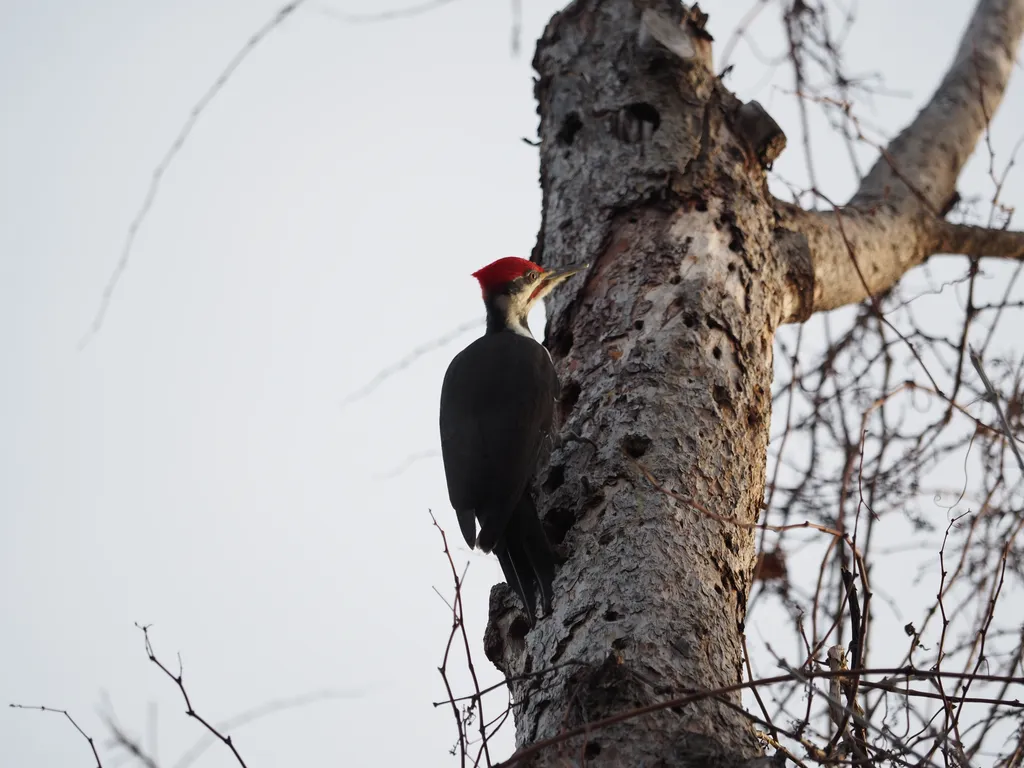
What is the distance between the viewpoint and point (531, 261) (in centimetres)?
352

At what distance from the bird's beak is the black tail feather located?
864mm

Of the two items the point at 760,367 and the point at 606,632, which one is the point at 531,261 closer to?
the point at 760,367

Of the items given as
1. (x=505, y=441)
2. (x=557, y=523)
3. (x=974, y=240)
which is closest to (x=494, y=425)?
(x=505, y=441)

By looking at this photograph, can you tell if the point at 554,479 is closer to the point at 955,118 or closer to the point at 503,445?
the point at 503,445

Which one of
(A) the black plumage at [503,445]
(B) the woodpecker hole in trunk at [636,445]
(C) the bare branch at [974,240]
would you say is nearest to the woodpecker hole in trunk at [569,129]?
(A) the black plumage at [503,445]

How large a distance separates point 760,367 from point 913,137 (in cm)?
196

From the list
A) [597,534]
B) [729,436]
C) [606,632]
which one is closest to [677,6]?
[729,436]

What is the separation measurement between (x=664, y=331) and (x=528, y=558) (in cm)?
77

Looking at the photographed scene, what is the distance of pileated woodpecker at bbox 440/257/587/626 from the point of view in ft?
7.84

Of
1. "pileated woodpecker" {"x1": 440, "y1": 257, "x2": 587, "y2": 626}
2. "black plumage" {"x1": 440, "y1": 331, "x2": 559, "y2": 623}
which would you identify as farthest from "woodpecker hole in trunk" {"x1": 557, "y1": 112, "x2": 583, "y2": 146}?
"black plumage" {"x1": 440, "y1": 331, "x2": 559, "y2": 623}

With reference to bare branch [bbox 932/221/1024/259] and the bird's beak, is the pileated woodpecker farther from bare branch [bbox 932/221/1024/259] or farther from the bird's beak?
bare branch [bbox 932/221/1024/259]

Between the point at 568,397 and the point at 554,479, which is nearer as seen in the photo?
the point at 554,479

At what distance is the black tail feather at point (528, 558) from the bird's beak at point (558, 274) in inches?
34.0

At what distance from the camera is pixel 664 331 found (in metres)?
2.77
